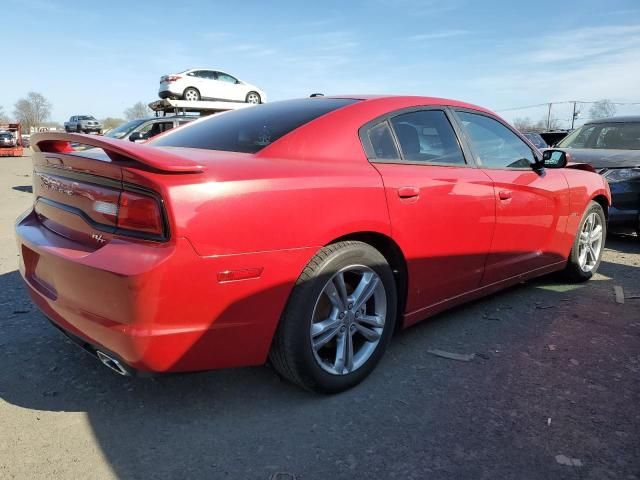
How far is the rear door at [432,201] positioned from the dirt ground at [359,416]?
0.46 meters

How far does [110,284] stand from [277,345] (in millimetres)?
794

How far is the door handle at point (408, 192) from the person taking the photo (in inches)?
106

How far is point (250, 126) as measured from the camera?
2910mm

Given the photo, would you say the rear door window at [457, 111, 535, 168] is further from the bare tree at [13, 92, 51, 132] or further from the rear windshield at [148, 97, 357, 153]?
the bare tree at [13, 92, 51, 132]

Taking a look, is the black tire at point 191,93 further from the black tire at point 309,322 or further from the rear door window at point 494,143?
the black tire at point 309,322

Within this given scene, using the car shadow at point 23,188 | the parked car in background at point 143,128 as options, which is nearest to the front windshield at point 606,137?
the parked car in background at point 143,128

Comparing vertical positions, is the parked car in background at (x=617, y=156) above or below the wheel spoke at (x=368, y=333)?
above

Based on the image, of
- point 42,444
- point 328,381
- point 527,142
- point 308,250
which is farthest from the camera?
point 527,142

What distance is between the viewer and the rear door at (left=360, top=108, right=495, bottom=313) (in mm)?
2750

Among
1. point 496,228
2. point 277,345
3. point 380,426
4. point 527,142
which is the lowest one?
point 380,426

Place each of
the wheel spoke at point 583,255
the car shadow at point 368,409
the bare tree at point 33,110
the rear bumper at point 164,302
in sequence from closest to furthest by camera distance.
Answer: the rear bumper at point 164,302, the car shadow at point 368,409, the wheel spoke at point 583,255, the bare tree at point 33,110

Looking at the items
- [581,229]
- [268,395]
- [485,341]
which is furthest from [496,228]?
[268,395]

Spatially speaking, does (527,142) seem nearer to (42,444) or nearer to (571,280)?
(571,280)

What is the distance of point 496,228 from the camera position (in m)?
3.34
